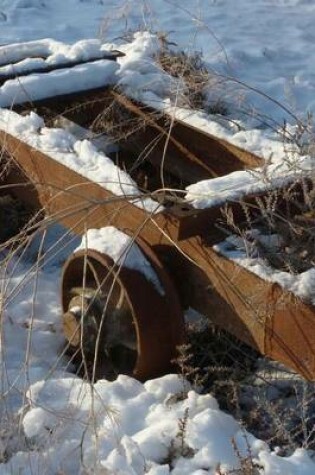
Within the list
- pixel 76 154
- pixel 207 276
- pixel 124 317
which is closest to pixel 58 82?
pixel 76 154

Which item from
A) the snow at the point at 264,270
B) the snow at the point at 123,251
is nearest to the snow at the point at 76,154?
the snow at the point at 123,251

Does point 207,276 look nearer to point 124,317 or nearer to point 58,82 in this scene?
point 124,317

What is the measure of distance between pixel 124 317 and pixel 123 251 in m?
0.34

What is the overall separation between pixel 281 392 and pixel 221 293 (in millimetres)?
545

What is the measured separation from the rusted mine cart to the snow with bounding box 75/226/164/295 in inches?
0.6

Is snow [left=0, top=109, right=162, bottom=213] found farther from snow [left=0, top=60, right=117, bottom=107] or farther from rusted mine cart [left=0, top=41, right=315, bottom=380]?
snow [left=0, top=60, right=117, bottom=107]

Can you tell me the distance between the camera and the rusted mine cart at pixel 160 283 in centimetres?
283

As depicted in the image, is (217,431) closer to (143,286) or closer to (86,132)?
(143,286)

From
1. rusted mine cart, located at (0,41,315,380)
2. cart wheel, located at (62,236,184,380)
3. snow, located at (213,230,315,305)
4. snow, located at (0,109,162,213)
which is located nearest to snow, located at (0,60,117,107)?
snow, located at (0,109,162,213)

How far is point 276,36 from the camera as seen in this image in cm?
736

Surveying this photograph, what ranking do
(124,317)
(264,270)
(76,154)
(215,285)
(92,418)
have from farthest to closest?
(76,154), (124,317), (215,285), (264,270), (92,418)

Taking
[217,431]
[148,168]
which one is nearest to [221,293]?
[217,431]

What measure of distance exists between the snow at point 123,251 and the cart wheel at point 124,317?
0.01 m

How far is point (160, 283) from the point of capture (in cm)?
309
